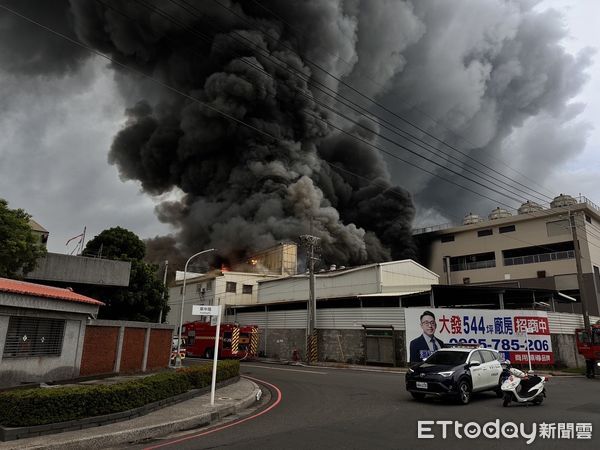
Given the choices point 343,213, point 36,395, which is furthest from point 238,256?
point 36,395

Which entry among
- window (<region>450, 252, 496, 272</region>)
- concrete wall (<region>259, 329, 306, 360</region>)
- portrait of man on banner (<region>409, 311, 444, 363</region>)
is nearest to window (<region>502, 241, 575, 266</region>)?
window (<region>450, 252, 496, 272</region>)

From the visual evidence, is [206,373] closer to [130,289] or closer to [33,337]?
[33,337]

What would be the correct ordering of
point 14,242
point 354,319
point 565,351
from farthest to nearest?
point 354,319, point 565,351, point 14,242

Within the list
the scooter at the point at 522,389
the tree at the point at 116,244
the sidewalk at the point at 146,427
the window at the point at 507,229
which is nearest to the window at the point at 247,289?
the tree at the point at 116,244

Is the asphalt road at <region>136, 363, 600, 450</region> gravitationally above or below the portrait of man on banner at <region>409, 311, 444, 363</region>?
below

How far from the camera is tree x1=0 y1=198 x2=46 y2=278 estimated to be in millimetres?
19688

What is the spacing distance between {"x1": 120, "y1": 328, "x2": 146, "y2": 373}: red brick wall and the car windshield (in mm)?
12970

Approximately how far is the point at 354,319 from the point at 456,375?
1947 centimetres

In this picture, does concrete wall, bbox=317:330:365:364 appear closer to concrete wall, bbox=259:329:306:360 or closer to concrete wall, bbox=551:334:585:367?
concrete wall, bbox=259:329:306:360

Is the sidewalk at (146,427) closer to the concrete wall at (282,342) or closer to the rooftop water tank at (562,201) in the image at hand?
the concrete wall at (282,342)

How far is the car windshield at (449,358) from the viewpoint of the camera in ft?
39.1

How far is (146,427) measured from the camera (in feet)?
26.7

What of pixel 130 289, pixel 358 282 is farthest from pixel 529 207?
pixel 130 289

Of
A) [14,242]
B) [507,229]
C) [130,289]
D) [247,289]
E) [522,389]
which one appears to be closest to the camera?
[522,389]
